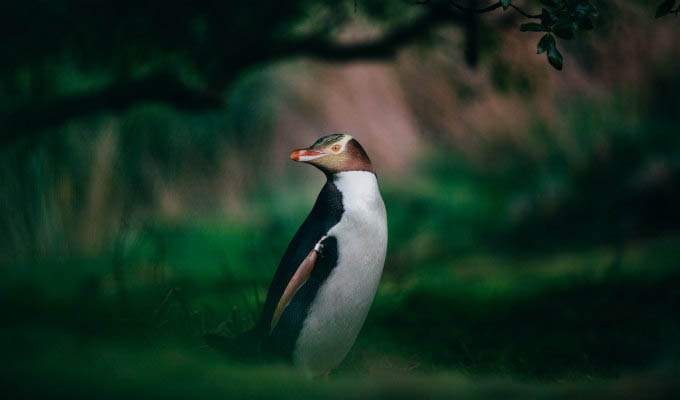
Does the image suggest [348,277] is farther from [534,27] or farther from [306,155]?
[534,27]

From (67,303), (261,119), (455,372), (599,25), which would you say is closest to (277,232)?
(261,119)

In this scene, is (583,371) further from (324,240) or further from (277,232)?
(277,232)

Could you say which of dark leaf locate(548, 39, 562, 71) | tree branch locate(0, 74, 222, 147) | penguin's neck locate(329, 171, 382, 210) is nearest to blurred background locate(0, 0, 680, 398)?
tree branch locate(0, 74, 222, 147)

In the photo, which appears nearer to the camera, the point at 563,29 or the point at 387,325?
the point at 563,29

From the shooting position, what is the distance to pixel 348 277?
123cm

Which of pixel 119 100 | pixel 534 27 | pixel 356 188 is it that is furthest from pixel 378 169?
pixel 534 27

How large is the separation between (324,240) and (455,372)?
40 cm

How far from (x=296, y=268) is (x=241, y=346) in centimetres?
19

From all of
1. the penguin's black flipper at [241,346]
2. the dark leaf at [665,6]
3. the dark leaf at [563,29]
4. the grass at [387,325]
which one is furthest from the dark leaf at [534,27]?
the penguin's black flipper at [241,346]

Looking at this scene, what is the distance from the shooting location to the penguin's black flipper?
4.14 feet

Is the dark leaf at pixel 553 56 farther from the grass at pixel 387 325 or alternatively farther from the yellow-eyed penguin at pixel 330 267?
the grass at pixel 387 325

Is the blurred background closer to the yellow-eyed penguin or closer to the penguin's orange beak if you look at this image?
the yellow-eyed penguin

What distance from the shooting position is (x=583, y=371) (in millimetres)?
1400

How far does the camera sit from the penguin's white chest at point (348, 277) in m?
1.23
